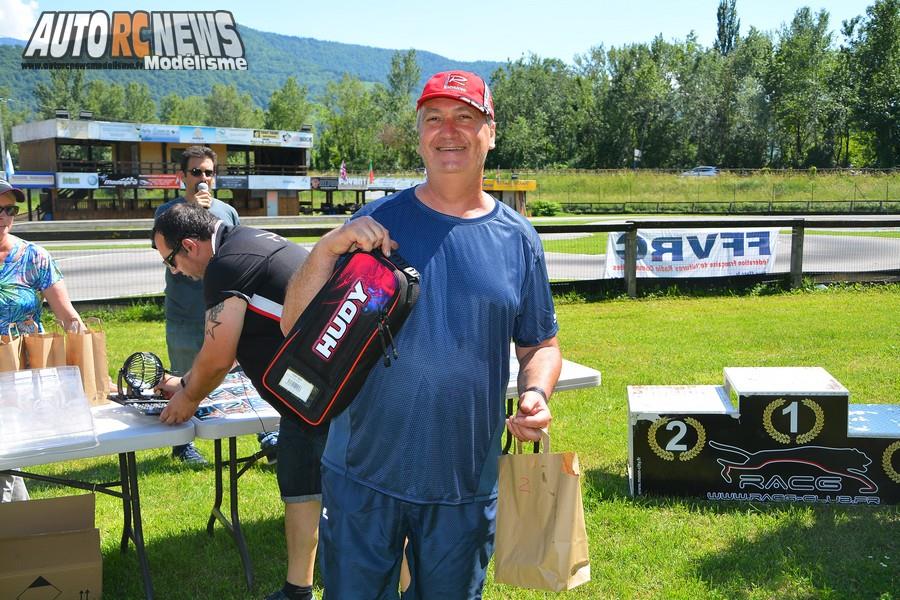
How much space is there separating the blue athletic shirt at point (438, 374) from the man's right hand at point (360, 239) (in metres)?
0.11

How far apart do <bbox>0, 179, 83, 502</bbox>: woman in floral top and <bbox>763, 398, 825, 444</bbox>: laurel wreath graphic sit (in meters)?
3.90

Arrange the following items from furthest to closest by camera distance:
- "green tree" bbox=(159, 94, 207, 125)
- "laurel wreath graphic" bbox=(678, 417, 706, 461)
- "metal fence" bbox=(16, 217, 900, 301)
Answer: "green tree" bbox=(159, 94, 207, 125), "metal fence" bbox=(16, 217, 900, 301), "laurel wreath graphic" bbox=(678, 417, 706, 461)

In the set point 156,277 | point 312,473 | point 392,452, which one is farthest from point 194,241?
point 156,277

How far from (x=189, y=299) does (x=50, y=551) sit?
2.18 meters

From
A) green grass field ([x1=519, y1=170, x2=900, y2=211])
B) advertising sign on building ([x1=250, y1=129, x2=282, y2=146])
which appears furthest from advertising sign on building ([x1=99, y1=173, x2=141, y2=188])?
green grass field ([x1=519, y1=170, x2=900, y2=211])

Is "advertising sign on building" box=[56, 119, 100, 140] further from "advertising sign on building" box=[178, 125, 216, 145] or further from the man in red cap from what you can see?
the man in red cap

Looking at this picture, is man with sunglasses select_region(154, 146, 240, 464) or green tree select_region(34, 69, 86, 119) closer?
man with sunglasses select_region(154, 146, 240, 464)

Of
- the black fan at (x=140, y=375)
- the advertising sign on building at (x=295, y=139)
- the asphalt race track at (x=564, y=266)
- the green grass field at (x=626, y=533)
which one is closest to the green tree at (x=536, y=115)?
the advertising sign on building at (x=295, y=139)

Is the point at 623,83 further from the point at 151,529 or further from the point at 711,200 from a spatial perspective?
the point at 151,529

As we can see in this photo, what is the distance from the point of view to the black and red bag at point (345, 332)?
84.5 inches

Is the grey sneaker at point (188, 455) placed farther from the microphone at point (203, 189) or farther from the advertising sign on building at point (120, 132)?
the advertising sign on building at point (120, 132)

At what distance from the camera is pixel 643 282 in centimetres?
1266

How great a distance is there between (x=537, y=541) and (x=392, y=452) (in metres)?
0.54

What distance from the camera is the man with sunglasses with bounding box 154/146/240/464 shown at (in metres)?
5.48
